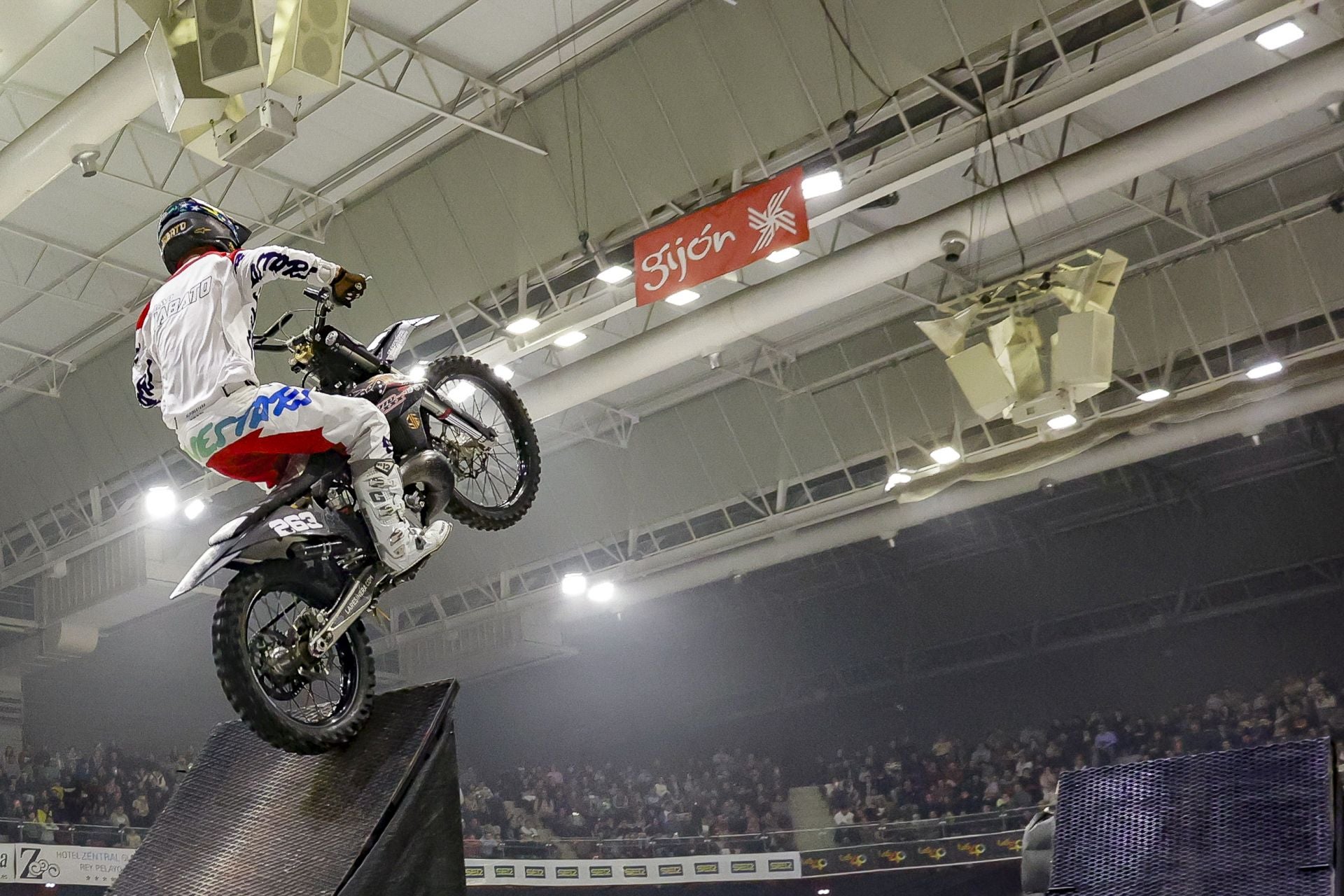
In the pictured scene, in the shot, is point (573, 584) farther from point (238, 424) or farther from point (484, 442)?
point (238, 424)

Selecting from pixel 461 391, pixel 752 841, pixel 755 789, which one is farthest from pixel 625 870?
pixel 461 391

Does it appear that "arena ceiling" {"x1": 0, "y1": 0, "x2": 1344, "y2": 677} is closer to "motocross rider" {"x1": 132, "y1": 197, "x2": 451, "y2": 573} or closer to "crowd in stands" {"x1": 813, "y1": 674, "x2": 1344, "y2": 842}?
"crowd in stands" {"x1": 813, "y1": 674, "x2": 1344, "y2": 842}

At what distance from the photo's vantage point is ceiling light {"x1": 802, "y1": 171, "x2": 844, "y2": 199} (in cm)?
1189

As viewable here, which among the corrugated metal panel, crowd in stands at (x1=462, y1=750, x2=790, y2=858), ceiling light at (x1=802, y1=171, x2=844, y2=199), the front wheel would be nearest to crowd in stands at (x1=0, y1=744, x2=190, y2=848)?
the corrugated metal panel

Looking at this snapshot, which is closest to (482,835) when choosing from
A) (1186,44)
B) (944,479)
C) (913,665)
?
(913,665)

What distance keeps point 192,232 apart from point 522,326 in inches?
387

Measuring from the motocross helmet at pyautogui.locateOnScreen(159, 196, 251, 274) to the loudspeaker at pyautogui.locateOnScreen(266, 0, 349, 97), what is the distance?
1.26 meters

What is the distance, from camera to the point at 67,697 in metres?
24.4

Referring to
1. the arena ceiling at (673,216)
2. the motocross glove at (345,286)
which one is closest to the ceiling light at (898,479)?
the arena ceiling at (673,216)

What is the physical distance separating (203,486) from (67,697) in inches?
343

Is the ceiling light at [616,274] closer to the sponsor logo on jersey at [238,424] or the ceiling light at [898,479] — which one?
the ceiling light at [898,479]

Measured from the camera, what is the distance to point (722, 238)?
12.1 m

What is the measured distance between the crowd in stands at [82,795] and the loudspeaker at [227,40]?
12604 mm

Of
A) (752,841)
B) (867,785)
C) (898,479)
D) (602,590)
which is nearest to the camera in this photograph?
(898,479)
